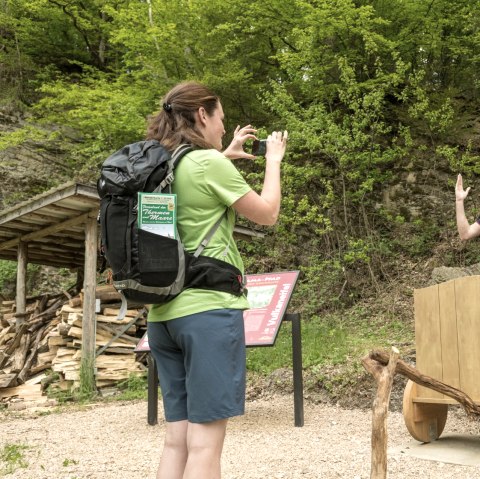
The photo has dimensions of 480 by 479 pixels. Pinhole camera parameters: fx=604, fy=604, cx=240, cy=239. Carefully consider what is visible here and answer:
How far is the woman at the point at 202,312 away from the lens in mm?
2111

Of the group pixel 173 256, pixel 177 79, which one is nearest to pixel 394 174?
Answer: pixel 177 79

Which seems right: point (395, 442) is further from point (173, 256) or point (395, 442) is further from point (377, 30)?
point (377, 30)

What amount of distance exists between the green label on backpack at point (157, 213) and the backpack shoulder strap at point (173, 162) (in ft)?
0.15

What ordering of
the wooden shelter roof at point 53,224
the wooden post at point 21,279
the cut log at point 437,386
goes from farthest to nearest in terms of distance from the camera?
1. the wooden post at point 21,279
2. the wooden shelter roof at point 53,224
3. the cut log at point 437,386

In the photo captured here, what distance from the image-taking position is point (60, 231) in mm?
11031

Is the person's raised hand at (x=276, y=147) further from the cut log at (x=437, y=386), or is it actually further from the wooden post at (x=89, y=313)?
the wooden post at (x=89, y=313)

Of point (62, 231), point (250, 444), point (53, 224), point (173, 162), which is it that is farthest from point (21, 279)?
point (173, 162)

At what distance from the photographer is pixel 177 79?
1413cm

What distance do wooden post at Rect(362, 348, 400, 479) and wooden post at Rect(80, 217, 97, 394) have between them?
22.9ft

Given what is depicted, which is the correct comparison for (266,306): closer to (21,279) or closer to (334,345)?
(334,345)

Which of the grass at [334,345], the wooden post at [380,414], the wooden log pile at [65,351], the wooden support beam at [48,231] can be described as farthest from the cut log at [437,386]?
the wooden support beam at [48,231]

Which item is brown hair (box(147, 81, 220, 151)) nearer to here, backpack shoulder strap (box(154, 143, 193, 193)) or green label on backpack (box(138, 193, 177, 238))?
backpack shoulder strap (box(154, 143, 193, 193))

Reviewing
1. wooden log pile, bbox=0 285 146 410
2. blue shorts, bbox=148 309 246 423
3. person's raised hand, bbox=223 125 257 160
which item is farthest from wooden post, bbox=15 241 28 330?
blue shorts, bbox=148 309 246 423

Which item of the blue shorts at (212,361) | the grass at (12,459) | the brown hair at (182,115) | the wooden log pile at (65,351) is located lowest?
the wooden log pile at (65,351)
